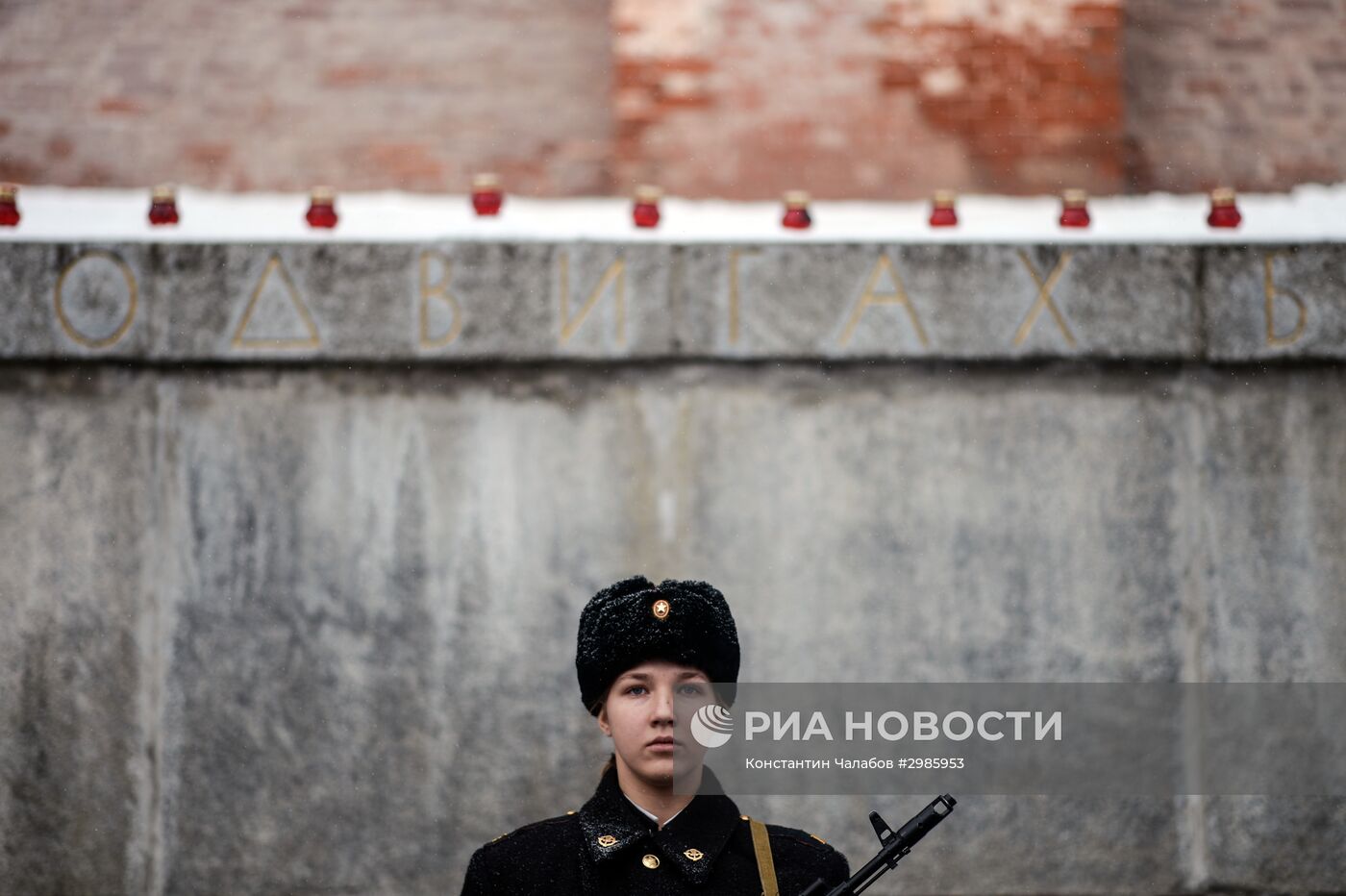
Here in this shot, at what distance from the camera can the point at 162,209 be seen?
5.53 m

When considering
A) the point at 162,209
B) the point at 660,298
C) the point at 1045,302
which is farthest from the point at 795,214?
the point at 162,209

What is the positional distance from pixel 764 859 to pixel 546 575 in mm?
2382

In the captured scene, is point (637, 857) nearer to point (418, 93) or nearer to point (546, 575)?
point (546, 575)

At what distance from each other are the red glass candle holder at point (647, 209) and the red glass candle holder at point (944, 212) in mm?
1075

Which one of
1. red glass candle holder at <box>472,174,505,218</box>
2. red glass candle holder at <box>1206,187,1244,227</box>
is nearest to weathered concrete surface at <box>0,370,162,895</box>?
red glass candle holder at <box>472,174,505,218</box>

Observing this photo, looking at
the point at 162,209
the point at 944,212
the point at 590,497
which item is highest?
the point at 944,212

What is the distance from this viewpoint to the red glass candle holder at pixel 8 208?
556cm

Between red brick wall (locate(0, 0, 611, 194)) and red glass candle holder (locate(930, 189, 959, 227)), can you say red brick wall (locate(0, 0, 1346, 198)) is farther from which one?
red glass candle holder (locate(930, 189, 959, 227))

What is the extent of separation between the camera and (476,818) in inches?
201

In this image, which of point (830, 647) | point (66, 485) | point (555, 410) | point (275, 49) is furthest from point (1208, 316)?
A: point (275, 49)

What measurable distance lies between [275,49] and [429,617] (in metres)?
3.85

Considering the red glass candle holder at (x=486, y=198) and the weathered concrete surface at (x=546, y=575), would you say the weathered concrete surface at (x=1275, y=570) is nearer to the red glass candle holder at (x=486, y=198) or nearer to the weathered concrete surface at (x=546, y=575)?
the weathered concrete surface at (x=546, y=575)

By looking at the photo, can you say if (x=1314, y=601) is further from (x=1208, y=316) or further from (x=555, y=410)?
(x=555, y=410)

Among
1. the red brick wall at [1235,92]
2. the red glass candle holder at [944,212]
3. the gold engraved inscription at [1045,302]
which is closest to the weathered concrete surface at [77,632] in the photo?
the red glass candle holder at [944,212]
